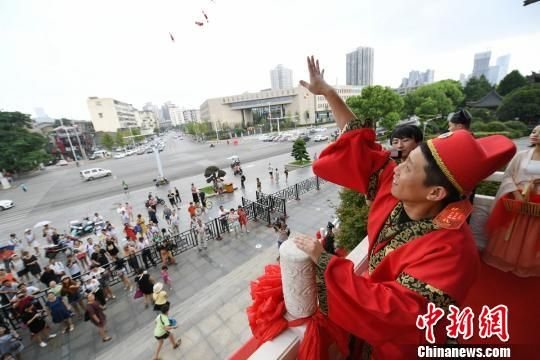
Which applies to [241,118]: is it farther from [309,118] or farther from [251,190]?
[251,190]

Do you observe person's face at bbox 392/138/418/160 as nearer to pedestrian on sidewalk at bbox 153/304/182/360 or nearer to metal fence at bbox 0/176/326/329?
pedestrian on sidewalk at bbox 153/304/182/360

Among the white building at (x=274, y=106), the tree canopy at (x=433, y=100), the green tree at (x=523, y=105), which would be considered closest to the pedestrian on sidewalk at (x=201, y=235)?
the green tree at (x=523, y=105)

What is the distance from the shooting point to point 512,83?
28.7 metres

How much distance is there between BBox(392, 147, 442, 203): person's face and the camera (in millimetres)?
1200

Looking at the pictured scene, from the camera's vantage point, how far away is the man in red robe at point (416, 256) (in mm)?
942

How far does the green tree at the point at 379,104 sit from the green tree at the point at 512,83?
16.7 meters

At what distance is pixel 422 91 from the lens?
32344 millimetres

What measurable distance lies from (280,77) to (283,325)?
13037cm

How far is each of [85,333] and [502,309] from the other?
24.7 ft

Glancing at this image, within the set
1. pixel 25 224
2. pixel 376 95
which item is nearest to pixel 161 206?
pixel 25 224

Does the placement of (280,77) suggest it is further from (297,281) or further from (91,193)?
(297,281)

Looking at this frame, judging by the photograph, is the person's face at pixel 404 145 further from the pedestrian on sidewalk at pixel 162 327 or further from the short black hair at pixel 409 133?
the pedestrian on sidewalk at pixel 162 327

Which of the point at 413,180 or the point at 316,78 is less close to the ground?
the point at 316,78

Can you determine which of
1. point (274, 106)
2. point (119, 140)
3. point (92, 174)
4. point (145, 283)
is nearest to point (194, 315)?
point (145, 283)
